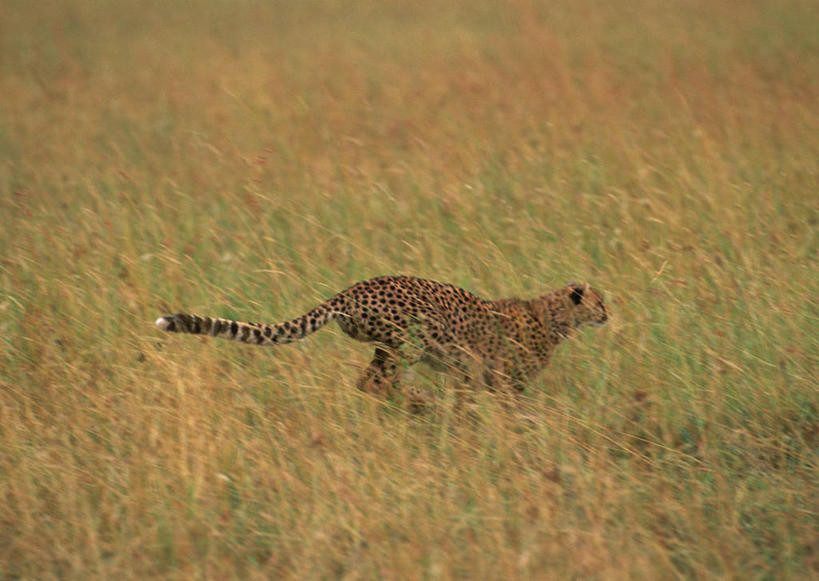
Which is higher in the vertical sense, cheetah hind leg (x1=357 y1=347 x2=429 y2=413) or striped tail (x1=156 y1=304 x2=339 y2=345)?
striped tail (x1=156 y1=304 x2=339 y2=345)

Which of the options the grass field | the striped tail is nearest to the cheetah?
the striped tail

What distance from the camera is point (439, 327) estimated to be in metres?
4.87

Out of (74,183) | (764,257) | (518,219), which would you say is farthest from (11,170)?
(764,257)

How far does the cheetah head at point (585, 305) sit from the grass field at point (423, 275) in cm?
13

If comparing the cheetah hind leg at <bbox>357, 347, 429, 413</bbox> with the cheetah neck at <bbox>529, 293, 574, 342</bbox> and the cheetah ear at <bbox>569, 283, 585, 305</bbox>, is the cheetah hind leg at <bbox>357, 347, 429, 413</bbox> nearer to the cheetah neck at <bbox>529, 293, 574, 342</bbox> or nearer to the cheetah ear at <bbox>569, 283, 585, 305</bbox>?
the cheetah neck at <bbox>529, 293, 574, 342</bbox>

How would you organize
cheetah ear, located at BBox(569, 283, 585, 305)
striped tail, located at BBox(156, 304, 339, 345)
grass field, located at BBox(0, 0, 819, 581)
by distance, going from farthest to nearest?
cheetah ear, located at BBox(569, 283, 585, 305), striped tail, located at BBox(156, 304, 339, 345), grass field, located at BBox(0, 0, 819, 581)

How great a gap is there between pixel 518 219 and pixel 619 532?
11.9ft

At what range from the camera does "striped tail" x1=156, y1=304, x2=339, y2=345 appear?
13.9 ft

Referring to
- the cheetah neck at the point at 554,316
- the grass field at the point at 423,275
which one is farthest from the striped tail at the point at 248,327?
the cheetah neck at the point at 554,316

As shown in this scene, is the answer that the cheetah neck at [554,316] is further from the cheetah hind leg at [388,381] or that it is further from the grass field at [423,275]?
the cheetah hind leg at [388,381]

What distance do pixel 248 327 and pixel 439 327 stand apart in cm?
95

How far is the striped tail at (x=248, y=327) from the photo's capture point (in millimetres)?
4250

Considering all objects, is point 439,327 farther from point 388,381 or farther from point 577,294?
point 577,294

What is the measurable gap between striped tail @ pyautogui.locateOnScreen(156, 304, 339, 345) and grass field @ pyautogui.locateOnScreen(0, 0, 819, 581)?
0.25 m
